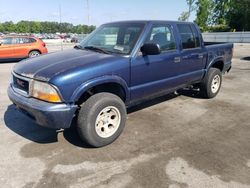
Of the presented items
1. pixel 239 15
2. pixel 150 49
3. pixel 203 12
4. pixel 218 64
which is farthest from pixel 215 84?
pixel 203 12

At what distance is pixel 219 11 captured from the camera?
5628cm

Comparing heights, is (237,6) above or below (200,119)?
above

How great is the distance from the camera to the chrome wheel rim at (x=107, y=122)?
4.04 meters

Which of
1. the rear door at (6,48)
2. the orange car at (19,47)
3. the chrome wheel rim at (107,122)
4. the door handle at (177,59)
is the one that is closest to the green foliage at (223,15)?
the orange car at (19,47)

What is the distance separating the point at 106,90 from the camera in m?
4.38

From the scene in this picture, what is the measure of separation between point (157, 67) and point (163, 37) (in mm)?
629

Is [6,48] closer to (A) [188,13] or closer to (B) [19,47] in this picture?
(B) [19,47]

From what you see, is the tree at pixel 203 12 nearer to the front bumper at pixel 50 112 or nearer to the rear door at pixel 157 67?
the rear door at pixel 157 67

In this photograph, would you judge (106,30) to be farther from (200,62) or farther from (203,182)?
(203,182)

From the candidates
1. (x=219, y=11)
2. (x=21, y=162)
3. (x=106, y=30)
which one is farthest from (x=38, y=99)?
(x=219, y=11)

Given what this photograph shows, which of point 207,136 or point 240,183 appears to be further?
point 207,136

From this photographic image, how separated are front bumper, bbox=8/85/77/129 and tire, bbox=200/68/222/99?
3697 mm

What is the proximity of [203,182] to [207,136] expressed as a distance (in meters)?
1.39

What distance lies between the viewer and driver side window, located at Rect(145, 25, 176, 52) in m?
4.78
